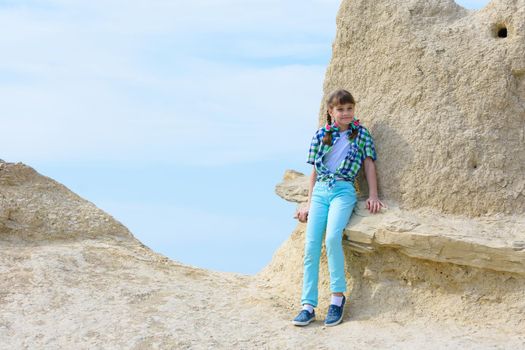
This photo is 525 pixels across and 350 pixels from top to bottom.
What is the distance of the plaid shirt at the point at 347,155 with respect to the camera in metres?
6.52

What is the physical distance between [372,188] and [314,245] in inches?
26.5

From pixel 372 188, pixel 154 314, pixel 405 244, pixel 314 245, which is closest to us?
pixel 405 244

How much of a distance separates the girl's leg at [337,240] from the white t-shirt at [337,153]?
30 centimetres

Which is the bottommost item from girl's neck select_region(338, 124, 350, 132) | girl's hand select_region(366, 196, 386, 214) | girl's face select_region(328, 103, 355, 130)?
girl's hand select_region(366, 196, 386, 214)

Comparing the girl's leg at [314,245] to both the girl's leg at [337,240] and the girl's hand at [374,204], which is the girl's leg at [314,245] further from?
the girl's hand at [374,204]

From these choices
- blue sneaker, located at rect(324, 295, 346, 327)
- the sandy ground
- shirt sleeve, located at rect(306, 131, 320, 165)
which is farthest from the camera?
shirt sleeve, located at rect(306, 131, 320, 165)

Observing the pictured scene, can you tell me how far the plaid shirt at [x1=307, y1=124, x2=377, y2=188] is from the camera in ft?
21.4

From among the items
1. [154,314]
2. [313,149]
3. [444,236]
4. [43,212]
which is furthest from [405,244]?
[43,212]

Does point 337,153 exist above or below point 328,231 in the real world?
above

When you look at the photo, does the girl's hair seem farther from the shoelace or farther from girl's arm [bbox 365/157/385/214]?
the shoelace

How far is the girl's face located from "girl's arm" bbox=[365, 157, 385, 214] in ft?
1.20

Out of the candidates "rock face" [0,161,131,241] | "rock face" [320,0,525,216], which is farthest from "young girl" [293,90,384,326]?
"rock face" [0,161,131,241]

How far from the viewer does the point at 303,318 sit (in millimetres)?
6332

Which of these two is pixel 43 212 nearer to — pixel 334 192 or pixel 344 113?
pixel 334 192
